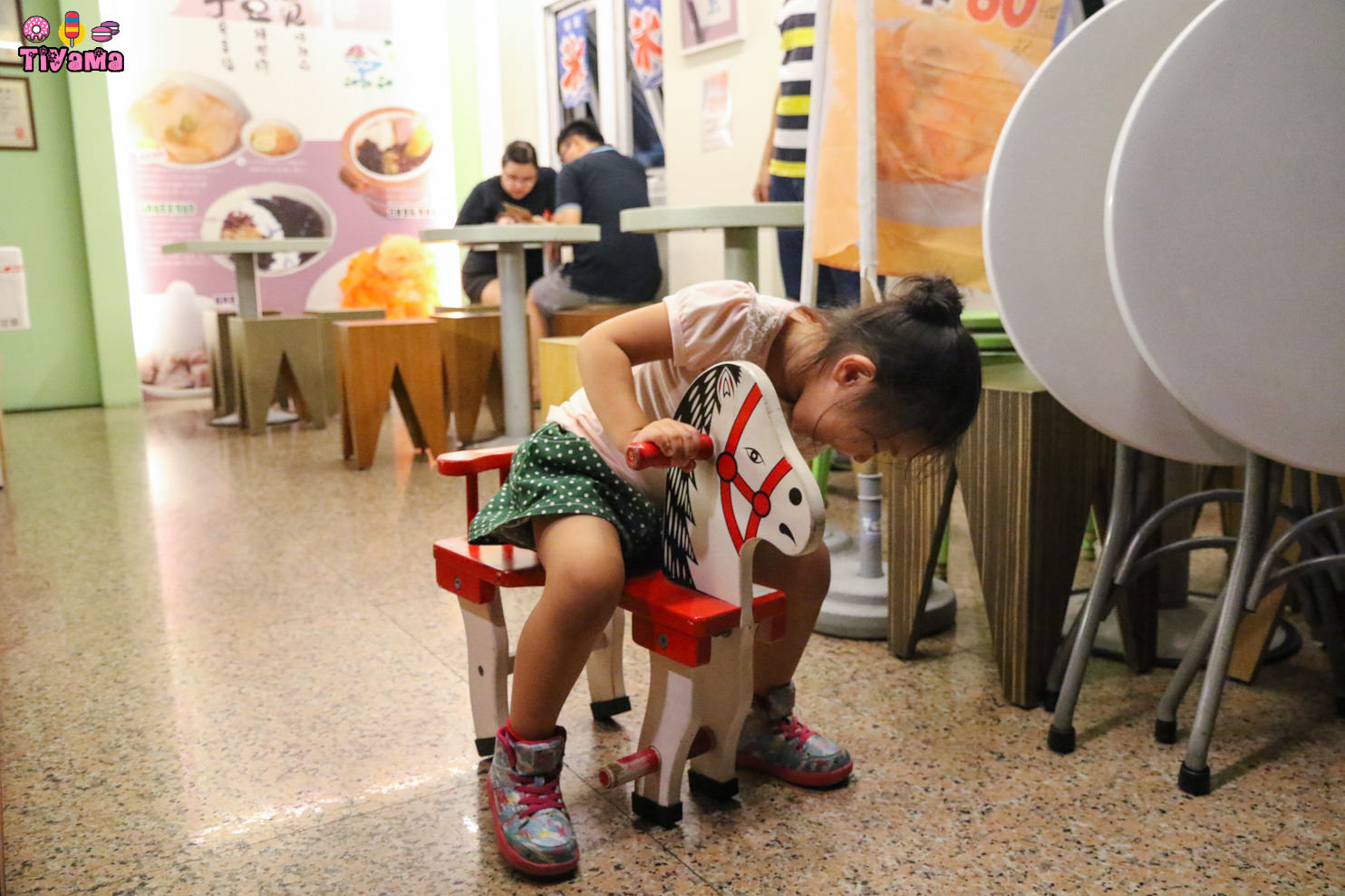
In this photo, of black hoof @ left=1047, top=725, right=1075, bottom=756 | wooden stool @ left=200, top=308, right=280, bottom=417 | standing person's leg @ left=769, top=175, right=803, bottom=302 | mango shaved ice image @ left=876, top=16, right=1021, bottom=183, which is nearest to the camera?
black hoof @ left=1047, top=725, right=1075, bottom=756

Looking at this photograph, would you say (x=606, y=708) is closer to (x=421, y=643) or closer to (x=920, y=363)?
(x=421, y=643)

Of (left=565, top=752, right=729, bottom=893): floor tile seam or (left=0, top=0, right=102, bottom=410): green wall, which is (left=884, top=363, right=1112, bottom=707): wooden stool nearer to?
(left=565, top=752, right=729, bottom=893): floor tile seam

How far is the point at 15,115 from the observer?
468 centimetres

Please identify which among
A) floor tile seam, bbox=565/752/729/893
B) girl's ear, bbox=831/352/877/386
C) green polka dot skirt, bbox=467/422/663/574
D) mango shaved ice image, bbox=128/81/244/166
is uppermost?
mango shaved ice image, bbox=128/81/244/166

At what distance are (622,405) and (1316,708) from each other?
3.37 feet

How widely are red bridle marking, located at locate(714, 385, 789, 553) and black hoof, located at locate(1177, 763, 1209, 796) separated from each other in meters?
0.59

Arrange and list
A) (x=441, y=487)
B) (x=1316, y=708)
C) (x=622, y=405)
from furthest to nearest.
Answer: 1. (x=441, y=487)
2. (x=1316, y=708)
3. (x=622, y=405)

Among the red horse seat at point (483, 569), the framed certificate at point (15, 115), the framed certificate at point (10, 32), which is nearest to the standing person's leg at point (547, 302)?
the framed certificate at point (15, 115)

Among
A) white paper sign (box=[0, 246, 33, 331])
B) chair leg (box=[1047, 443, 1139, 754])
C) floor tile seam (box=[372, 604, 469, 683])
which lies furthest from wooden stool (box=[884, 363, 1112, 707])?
white paper sign (box=[0, 246, 33, 331])

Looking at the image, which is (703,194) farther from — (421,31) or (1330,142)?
(1330,142)

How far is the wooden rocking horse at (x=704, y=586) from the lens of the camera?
1.02 m

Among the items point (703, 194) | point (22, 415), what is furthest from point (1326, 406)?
point (22, 415)

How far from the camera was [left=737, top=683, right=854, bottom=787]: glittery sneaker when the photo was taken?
1258mm

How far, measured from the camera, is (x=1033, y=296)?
49.6 inches
